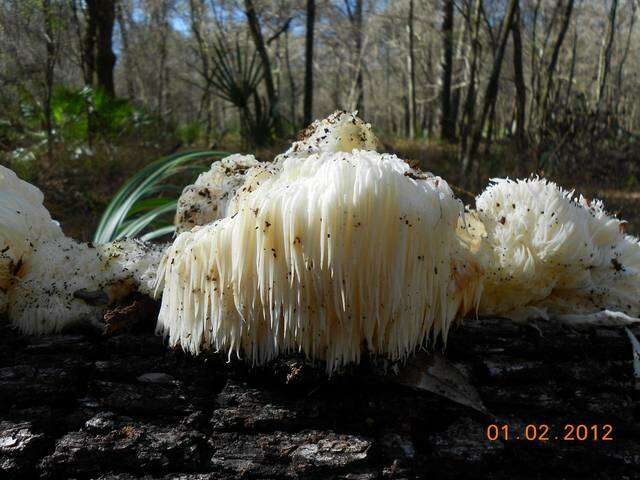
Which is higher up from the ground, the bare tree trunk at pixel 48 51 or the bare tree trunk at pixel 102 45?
the bare tree trunk at pixel 102 45

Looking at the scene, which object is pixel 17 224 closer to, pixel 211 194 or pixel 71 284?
pixel 71 284

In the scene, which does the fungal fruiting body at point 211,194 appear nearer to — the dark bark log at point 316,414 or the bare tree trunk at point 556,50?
the dark bark log at point 316,414

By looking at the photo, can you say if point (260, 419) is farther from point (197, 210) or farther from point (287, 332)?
point (197, 210)

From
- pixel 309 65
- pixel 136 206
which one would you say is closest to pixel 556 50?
pixel 309 65

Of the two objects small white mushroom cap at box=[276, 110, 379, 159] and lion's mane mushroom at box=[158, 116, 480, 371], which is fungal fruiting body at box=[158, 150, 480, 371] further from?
small white mushroom cap at box=[276, 110, 379, 159]

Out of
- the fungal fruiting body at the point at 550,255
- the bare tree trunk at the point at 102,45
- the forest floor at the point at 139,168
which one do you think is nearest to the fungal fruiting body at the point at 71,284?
the fungal fruiting body at the point at 550,255
